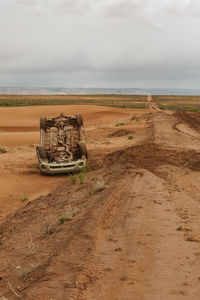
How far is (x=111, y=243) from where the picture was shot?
4.68 m

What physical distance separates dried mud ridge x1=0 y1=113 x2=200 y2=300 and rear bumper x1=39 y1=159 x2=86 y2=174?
115 inches

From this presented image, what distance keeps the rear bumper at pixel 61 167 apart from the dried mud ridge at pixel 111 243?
2.93m

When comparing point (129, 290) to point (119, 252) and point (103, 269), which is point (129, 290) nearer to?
point (103, 269)

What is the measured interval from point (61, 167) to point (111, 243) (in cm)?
738

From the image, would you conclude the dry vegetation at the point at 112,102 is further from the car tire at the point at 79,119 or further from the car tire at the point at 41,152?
the car tire at the point at 41,152

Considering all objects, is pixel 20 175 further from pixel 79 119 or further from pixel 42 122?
pixel 79 119

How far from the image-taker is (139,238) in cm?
479

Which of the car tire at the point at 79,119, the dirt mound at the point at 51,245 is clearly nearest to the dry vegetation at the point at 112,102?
the car tire at the point at 79,119

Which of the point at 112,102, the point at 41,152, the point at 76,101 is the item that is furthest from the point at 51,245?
the point at 76,101

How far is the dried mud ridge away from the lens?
11.9 ft

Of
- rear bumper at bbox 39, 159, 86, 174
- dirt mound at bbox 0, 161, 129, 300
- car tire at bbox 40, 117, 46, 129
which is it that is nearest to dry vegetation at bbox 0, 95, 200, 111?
car tire at bbox 40, 117, 46, 129

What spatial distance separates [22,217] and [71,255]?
11.8 feet

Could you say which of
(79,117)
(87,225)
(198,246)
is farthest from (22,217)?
(79,117)

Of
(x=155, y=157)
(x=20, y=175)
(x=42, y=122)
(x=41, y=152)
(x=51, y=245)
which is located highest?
(x=42, y=122)
